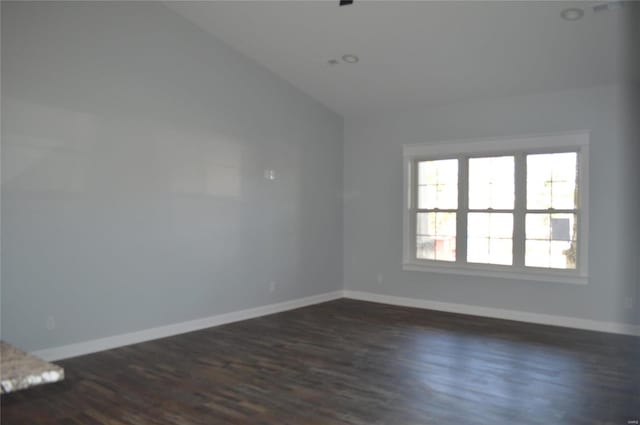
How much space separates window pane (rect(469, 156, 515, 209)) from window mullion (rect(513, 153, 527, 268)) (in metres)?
0.07

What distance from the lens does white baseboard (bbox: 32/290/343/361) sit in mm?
4068

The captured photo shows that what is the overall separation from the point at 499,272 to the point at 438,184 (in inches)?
54.3

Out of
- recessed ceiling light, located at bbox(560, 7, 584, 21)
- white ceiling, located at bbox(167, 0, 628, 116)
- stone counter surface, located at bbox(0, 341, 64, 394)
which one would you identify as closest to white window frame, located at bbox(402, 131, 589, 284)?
white ceiling, located at bbox(167, 0, 628, 116)

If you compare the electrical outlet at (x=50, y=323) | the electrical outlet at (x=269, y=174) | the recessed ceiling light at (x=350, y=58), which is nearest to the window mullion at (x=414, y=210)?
the recessed ceiling light at (x=350, y=58)

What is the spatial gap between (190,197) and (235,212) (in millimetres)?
657

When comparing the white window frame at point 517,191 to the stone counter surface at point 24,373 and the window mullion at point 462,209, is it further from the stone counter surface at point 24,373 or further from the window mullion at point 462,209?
the stone counter surface at point 24,373

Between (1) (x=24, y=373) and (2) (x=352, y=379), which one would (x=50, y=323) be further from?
(2) (x=352, y=379)

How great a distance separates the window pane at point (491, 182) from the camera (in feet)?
18.9

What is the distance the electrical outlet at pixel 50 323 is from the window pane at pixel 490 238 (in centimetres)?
460

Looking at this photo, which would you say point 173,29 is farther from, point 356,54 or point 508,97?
point 508,97

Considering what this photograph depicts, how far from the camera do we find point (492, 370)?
3844 millimetres

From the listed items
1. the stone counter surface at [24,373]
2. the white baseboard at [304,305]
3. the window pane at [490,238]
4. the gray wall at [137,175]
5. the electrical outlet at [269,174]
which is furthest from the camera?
the electrical outlet at [269,174]

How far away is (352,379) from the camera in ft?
11.8

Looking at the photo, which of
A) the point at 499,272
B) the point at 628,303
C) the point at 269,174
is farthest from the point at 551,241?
the point at 269,174
